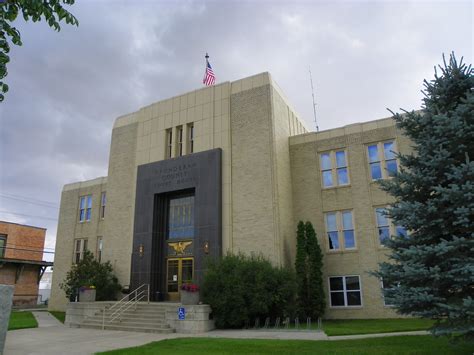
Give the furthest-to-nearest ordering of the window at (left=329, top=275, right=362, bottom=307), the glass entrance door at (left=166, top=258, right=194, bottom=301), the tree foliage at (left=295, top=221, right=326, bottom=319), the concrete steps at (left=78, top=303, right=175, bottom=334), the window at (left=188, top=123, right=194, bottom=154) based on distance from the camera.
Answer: the window at (left=188, top=123, right=194, bottom=154) < the glass entrance door at (left=166, top=258, right=194, bottom=301) < the window at (left=329, top=275, right=362, bottom=307) < the tree foliage at (left=295, top=221, right=326, bottom=319) < the concrete steps at (left=78, top=303, right=175, bottom=334)

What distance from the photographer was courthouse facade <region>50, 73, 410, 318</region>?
21.5 meters

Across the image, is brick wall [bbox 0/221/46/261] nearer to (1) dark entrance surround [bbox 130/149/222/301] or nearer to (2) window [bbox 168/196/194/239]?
(1) dark entrance surround [bbox 130/149/222/301]

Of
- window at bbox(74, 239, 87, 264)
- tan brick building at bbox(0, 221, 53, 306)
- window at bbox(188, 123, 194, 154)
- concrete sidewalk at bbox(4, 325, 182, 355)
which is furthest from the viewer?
tan brick building at bbox(0, 221, 53, 306)

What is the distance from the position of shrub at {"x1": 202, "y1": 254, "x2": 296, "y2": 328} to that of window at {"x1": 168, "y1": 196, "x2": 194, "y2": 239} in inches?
217

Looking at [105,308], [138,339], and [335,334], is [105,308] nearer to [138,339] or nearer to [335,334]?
[138,339]

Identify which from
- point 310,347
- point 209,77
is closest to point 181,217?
point 209,77

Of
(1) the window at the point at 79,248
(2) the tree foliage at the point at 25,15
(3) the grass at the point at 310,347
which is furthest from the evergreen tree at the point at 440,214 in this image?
(1) the window at the point at 79,248

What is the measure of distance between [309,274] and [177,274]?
8.12m

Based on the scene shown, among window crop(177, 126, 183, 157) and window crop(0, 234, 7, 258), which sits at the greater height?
window crop(177, 126, 183, 157)

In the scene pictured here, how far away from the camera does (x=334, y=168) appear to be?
927 inches

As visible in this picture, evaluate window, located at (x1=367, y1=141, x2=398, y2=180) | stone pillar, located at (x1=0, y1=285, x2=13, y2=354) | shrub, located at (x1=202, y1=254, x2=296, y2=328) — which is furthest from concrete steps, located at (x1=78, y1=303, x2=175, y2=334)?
window, located at (x1=367, y1=141, x2=398, y2=180)

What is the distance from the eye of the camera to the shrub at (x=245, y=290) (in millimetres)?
17188

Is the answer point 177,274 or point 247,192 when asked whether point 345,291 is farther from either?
point 177,274

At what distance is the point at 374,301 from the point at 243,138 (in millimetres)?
11546
